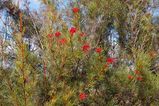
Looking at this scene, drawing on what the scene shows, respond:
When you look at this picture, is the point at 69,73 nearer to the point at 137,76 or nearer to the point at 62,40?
the point at 62,40

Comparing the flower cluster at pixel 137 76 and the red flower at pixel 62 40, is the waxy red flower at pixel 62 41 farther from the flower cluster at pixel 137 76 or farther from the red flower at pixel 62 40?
the flower cluster at pixel 137 76

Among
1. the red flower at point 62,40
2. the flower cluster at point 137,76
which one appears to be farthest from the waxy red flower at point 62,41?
the flower cluster at point 137,76

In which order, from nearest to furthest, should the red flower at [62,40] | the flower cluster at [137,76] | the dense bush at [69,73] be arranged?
the dense bush at [69,73] < the red flower at [62,40] < the flower cluster at [137,76]

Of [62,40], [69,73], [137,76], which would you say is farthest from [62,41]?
[137,76]

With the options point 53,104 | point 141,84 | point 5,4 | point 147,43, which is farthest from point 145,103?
point 5,4

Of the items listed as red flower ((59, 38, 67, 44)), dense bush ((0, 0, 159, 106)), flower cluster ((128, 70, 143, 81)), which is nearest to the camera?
dense bush ((0, 0, 159, 106))

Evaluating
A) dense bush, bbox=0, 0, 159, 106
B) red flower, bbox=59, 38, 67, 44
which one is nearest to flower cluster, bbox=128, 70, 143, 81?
dense bush, bbox=0, 0, 159, 106

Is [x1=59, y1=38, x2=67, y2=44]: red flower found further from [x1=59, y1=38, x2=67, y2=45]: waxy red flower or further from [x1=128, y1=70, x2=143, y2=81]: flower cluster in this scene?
[x1=128, y1=70, x2=143, y2=81]: flower cluster

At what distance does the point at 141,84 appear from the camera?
5.84 metres

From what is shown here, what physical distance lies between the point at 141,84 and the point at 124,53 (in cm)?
78

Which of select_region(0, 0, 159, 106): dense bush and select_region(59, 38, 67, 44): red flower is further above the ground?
select_region(59, 38, 67, 44): red flower

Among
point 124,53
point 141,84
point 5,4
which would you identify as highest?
point 5,4

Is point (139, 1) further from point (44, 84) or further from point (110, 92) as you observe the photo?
point (44, 84)

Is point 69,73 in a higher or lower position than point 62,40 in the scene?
lower
